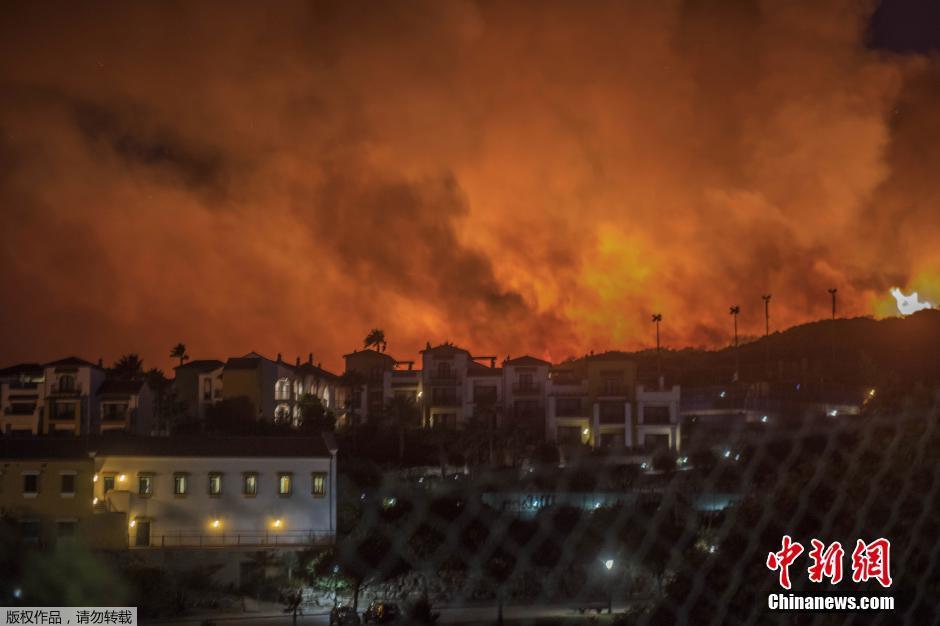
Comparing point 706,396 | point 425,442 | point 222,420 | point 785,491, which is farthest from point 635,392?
point 785,491

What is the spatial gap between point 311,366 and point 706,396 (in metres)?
11.7

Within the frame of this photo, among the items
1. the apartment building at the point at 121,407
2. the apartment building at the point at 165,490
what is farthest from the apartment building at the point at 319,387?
the apartment building at the point at 165,490

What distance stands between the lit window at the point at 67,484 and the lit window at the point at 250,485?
2.63m

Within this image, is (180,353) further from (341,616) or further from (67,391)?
(341,616)

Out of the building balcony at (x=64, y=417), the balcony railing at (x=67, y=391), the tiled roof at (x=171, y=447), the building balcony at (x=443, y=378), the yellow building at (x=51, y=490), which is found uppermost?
the building balcony at (x=443, y=378)

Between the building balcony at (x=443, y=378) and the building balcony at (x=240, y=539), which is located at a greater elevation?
the building balcony at (x=443, y=378)

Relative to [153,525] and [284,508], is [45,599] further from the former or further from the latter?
[153,525]

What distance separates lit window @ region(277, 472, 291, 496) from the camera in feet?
42.6

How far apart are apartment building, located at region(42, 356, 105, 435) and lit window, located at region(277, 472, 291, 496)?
11676 millimetres

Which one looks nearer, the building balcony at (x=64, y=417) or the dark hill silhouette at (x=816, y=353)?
the building balcony at (x=64, y=417)

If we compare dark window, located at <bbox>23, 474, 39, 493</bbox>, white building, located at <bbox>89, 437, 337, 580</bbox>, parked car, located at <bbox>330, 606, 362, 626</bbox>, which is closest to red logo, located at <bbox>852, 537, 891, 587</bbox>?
parked car, located at <bbox>330, 606, 362, 626</bbox>

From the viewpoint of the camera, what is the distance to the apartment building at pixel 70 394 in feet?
76.5

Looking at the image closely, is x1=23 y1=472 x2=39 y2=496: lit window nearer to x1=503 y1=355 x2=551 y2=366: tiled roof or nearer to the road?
the road

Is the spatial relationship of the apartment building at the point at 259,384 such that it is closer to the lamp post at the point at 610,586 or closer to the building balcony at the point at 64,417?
the building balcony at the point at 64,417
